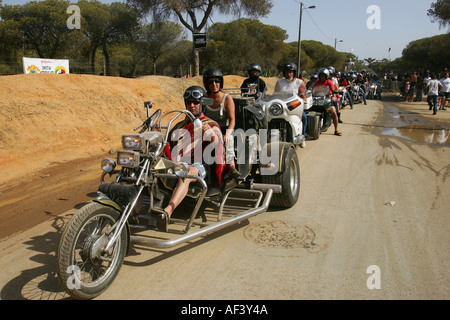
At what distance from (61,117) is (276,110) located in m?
6.49

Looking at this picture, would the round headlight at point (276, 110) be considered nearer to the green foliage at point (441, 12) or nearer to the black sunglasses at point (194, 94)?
the black sunglasses at point (194, 94)

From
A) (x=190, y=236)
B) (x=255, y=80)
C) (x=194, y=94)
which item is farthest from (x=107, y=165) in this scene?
(x=255, y=80)

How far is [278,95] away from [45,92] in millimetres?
7976

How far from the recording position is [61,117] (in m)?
10.7

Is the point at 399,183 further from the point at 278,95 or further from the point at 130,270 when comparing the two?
the point at 130,270

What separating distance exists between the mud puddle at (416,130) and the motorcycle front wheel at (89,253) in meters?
9.70

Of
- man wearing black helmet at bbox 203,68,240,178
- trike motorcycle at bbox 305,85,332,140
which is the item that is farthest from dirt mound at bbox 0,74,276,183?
trike motorcycle at bbox 305,85,332,140

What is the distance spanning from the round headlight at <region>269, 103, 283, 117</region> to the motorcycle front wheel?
496cm

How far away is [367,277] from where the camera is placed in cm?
350

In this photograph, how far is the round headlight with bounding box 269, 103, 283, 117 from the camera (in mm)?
7645

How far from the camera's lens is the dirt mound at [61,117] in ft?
28.4

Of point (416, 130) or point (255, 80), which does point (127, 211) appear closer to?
point (255, 80)

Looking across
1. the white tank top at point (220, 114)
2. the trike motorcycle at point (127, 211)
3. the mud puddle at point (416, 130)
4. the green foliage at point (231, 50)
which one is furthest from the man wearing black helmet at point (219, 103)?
the green foliage at point (231, 50)
